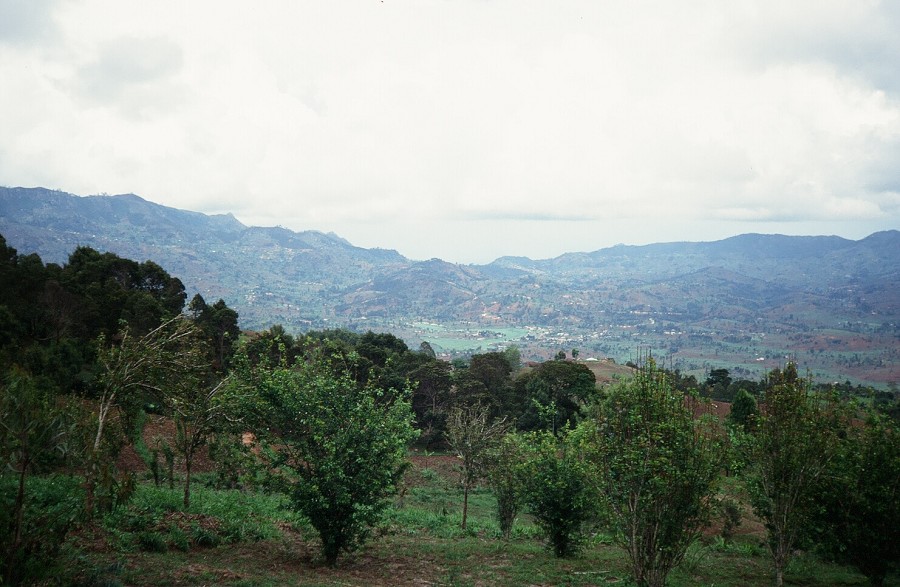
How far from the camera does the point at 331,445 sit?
36.4 feet

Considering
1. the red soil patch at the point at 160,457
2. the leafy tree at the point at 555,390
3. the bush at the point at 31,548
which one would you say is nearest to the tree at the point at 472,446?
the red soil patch at the point at 160,457

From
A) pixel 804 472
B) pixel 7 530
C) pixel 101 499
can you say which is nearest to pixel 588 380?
pixel 804 472

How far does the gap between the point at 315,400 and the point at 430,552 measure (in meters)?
6.78

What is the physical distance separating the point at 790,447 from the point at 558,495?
6.17 meters

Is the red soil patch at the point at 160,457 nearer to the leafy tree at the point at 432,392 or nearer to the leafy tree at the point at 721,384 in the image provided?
the leafy tree at the point at 432,392

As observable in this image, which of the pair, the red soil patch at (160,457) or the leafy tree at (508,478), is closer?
the leafy tree at (508,478)

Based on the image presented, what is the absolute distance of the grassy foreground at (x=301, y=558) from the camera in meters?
10.2

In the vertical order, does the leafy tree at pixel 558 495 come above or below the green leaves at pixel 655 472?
below

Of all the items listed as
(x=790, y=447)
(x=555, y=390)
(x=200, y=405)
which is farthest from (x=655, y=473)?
(x=555, y=390)

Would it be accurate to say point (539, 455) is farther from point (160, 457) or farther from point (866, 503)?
point (160, 457)

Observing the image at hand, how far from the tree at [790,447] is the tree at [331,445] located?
321 inches

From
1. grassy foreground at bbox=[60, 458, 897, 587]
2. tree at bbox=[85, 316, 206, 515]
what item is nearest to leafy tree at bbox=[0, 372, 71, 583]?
grassy foreground at bbox=[60, 458, 897, 587]

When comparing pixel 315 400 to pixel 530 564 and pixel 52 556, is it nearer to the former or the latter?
pixel 52 556

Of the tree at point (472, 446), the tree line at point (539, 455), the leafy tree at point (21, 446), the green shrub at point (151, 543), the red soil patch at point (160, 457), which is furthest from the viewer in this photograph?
the red soil patch at point (160, 457)
